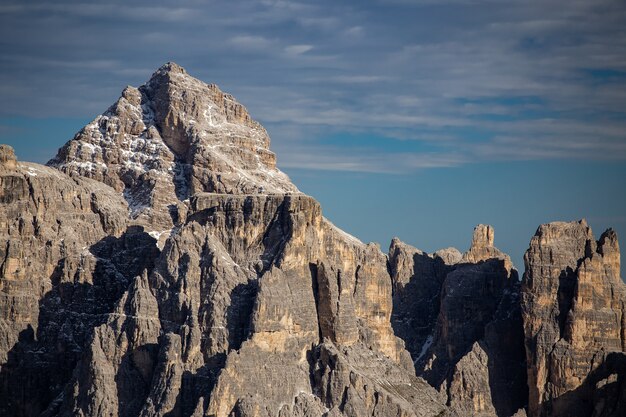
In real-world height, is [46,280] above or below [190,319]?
above

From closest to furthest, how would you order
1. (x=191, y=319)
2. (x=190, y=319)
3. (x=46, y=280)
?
(x=191, y=319), (x=190, y=319), (x=46, y=280)

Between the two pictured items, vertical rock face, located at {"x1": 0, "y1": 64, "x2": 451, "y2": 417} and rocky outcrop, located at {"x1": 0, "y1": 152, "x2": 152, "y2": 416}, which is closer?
vertical rock face, located at {"x1": 0, "y1": 64, "x2": 451, "y2": 417}

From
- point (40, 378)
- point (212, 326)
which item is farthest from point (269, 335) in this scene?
point (40, 378)

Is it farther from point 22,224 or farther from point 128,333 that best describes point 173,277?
point 22,224

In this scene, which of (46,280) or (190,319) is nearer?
(190,319)

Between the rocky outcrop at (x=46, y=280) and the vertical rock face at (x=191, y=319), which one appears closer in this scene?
the vertical rock face at (x=191, y=319)

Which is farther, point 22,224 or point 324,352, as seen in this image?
point 22,224

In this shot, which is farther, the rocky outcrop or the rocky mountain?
the rocky outcrop

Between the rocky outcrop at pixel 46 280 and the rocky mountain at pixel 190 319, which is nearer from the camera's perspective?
the rocky mountain at pixel 190 319

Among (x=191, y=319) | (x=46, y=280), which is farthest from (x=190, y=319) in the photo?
(x=46, y=280)

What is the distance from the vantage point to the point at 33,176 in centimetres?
19825

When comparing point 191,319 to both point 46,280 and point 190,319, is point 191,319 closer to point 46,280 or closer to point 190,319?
point 190,319

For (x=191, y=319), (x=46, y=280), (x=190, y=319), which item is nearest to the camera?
(x=191, y=319)

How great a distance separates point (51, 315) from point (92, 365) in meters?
16.6
